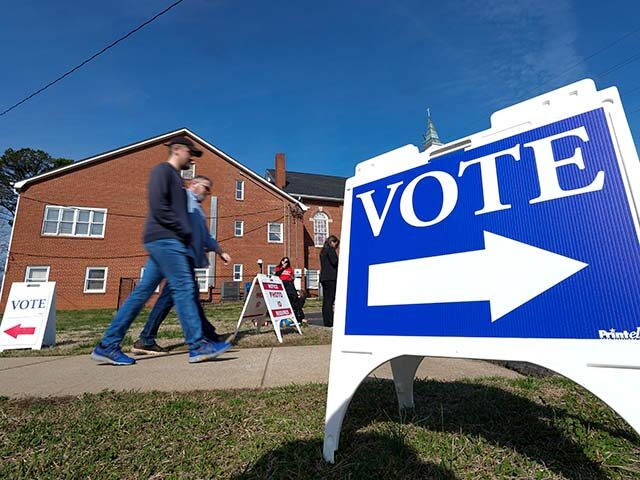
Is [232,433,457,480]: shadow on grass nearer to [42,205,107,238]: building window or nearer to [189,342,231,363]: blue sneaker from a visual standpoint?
[189,342,231,363]: blue sneaker

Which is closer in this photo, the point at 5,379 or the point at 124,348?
the point at 5,379

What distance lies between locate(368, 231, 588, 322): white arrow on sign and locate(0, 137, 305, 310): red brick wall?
2052 cm

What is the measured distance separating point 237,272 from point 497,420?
20866 mm

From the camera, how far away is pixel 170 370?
287 centimetres

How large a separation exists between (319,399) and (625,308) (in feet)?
5.56

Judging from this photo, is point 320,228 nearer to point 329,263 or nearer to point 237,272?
point 237,272

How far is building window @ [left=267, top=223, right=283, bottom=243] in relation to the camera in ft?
76.7

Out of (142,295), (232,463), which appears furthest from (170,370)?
(232,463)

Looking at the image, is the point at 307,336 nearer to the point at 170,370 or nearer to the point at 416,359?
the point at 170,370

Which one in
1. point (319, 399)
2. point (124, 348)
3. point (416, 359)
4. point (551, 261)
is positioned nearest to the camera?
point (551, 261)

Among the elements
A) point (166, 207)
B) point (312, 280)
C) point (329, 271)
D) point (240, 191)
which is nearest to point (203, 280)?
point (240, 191)

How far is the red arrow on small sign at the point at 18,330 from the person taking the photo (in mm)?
4816

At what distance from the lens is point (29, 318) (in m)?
4.95

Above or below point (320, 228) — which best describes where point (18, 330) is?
below
